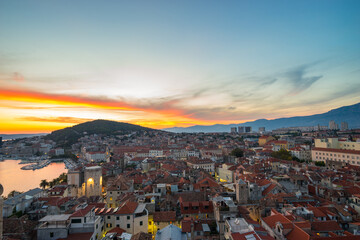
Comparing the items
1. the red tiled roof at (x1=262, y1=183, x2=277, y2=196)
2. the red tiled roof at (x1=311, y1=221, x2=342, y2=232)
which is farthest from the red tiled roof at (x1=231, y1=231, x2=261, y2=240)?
the red tiled roof at (x1=262, y1=183, x2=277, y2=196)

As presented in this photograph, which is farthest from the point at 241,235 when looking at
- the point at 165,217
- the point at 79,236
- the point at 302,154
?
the point at 302,154

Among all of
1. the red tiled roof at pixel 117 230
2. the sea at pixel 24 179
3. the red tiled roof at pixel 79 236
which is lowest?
the sea at pixel 24 179

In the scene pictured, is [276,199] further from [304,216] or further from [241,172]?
[241,172]

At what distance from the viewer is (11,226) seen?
10375 millimetres

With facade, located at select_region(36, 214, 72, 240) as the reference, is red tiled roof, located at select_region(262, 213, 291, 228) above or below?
below

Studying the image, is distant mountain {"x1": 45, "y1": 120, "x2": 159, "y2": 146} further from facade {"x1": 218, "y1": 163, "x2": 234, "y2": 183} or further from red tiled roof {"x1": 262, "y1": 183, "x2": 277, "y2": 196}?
red tiled roof {"x1": 262, "y1": 183, "x2": 277, "y2": 196}

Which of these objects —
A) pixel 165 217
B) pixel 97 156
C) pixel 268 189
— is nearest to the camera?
pixel 165 217

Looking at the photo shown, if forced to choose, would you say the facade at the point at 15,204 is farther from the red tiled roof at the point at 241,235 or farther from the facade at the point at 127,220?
the red tiled roof at the point at 241,235

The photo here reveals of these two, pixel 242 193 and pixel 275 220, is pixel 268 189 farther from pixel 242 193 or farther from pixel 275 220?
pixel 275 220

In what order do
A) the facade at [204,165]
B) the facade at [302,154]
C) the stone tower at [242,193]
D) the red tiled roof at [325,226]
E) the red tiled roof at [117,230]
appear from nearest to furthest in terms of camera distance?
the red tiled roof at [325,226]
the red tiled roof at [117,230]
the stone tower at [242,193]
the facade at [204,165]
the facade at [302,154]

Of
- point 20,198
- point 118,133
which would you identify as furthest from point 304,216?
point 118,133

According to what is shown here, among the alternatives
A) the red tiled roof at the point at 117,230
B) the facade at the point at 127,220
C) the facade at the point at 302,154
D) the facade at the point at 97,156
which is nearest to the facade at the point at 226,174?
the facade at the point at 127,220

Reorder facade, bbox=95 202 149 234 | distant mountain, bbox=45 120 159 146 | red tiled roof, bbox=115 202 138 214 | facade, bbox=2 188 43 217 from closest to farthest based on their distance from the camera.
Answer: facade, bbox=95 202 149 234, red tiled roof, bbox=115 202 138 214, facade, bbox=2 188 43 217, distant mountain, bbox=45 120 159 146

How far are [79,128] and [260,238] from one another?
14008 centimetres
